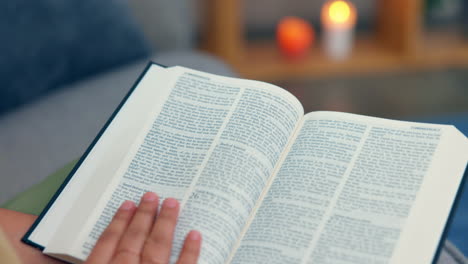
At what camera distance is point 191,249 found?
641 millimetres

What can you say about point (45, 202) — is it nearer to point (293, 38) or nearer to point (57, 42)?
point (57, 42)

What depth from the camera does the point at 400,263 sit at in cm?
62

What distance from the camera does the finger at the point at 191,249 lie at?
A: 64 centimetres

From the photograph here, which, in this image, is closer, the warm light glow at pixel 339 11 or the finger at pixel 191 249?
the finger at pixel 191 249

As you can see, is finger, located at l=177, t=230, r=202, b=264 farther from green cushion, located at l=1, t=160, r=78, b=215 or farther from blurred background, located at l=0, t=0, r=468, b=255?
blurred background, located at l=0, t=0, r=468, b=255

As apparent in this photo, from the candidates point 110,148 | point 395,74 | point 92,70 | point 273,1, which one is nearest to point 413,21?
point 395,74

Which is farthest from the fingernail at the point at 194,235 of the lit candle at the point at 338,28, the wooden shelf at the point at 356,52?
the lit candle at the point at 338,28

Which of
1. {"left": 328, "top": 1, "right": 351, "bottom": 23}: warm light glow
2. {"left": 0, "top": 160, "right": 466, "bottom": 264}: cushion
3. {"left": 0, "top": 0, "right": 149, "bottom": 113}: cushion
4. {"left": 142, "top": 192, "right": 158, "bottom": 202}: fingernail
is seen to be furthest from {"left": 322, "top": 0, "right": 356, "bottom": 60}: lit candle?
{"left": 142, "top": 192, "right": 158, "bottom": 202}: fingernail

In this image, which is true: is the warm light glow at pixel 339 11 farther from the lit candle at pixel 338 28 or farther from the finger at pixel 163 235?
the finger at pixel 163 235

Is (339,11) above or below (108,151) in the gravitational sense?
above

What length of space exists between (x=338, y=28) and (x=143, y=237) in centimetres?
155

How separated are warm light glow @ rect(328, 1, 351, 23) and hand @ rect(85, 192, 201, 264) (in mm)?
1535

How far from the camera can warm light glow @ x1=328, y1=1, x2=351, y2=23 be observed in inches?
81.9

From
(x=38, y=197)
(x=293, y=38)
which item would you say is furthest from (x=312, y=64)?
(x=38, y=197)
